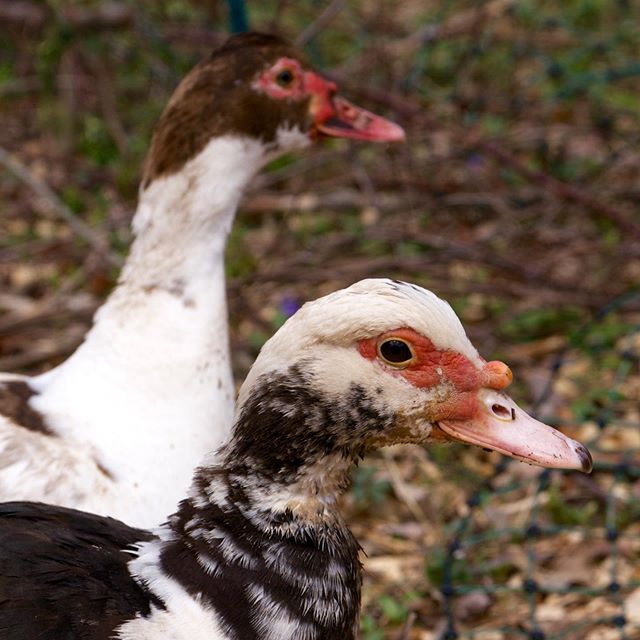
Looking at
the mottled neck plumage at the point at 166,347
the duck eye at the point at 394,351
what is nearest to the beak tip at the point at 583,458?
the duck eye at the point at 394,351

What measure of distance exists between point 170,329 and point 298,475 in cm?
98

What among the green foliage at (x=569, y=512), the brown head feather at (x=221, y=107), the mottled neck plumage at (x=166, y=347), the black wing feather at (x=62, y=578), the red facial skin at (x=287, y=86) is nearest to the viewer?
the black wing feather at (x=62, y=578)

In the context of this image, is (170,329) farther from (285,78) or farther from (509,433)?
(509,433)

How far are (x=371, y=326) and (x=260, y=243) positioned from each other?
3.08 m

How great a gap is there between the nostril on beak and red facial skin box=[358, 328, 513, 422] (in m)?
0.03

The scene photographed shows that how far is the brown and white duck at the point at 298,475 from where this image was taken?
187cm

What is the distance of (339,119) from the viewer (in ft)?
10.8

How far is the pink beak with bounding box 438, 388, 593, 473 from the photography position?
6.35 feet

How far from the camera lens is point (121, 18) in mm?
5113

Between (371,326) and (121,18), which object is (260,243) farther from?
(371,326)

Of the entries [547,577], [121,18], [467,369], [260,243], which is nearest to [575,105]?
[260,243]

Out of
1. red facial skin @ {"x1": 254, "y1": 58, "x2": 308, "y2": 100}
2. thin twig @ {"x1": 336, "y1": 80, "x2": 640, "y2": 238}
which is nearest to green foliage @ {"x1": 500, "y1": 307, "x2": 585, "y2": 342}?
thin twig @ {"x1": 336, "y1": 80, "x2": 640, "y2": 238}

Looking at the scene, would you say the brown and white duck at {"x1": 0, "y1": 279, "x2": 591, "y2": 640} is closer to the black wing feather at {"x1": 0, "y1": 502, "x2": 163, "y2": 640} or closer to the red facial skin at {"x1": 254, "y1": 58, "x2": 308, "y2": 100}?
the black wing feather at {"x1": 0, "y1": 502, "x2": 163, "y2": 640}

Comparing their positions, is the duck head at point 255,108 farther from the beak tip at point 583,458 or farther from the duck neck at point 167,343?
the beak tip at point 583,458
